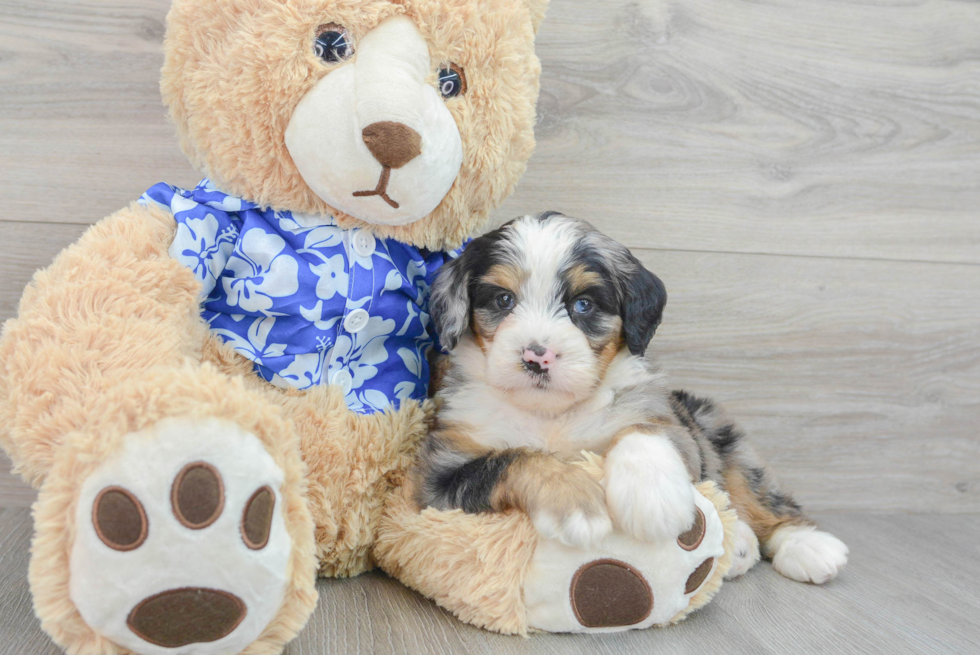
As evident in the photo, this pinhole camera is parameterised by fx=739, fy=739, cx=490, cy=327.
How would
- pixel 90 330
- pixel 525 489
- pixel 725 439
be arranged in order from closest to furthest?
pixel 90 330 → pixel 525 489 → pixel 725 439

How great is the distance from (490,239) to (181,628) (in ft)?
3.38

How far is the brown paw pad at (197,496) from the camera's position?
1072mm

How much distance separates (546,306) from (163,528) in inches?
35.3

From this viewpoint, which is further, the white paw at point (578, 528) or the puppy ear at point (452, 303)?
the puppy ear at point (452, 303)

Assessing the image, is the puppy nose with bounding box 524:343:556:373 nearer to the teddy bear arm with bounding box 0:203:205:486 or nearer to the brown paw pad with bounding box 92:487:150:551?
the teddy bear arm with bounding box 0:203:205:486

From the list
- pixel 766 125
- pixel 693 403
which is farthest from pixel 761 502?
pixel 766 125

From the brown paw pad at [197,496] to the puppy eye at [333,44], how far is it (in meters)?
0.89

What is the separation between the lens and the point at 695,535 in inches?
57.9

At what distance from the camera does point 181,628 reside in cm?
110

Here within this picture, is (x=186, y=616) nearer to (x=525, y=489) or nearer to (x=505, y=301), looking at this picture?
(x=525, y=489)

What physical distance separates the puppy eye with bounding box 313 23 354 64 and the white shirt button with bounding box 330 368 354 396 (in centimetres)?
68

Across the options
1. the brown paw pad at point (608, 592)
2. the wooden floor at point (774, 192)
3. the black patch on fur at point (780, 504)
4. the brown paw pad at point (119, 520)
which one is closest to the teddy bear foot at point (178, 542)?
the brown paw pad at point (119, 520)

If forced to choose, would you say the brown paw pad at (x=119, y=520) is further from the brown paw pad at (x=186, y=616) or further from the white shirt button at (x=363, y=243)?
the white shirt button at (x=363, y=243)

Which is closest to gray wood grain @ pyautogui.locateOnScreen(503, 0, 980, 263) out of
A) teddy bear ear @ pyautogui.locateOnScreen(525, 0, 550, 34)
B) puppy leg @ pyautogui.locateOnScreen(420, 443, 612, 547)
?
teddy bear ear @ pyautogui.locateOnScreen(525, 0, 550, 34)
